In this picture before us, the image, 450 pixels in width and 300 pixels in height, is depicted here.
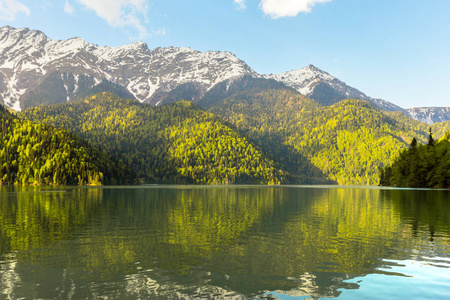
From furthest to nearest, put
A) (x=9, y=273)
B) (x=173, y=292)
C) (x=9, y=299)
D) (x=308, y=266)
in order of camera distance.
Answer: (x=308, y=266) < (x=9, y=273) < (x=173, y=292) < (x=9, y=299)

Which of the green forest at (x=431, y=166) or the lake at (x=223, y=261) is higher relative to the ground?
the green forest at (x=431, y=166)

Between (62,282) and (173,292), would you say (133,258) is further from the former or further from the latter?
(173,292)

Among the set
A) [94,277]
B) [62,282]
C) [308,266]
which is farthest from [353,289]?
[62,282]

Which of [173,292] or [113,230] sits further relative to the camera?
[113,230]

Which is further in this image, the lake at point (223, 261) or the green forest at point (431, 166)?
the green forest at point (431, 166)

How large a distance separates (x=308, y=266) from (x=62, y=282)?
51.0 feet

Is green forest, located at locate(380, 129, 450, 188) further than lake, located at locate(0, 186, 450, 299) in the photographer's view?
Yes

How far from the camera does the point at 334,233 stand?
38.0 m

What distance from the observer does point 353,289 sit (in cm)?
1947

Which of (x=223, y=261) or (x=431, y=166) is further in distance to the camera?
(x=431, y=166)

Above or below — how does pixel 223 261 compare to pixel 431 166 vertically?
below

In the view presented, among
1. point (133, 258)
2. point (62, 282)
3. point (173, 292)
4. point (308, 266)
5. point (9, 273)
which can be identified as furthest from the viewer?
point (133, 258)

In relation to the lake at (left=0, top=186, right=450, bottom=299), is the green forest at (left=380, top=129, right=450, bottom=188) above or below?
above

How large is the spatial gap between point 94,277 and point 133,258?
5.05 metres
